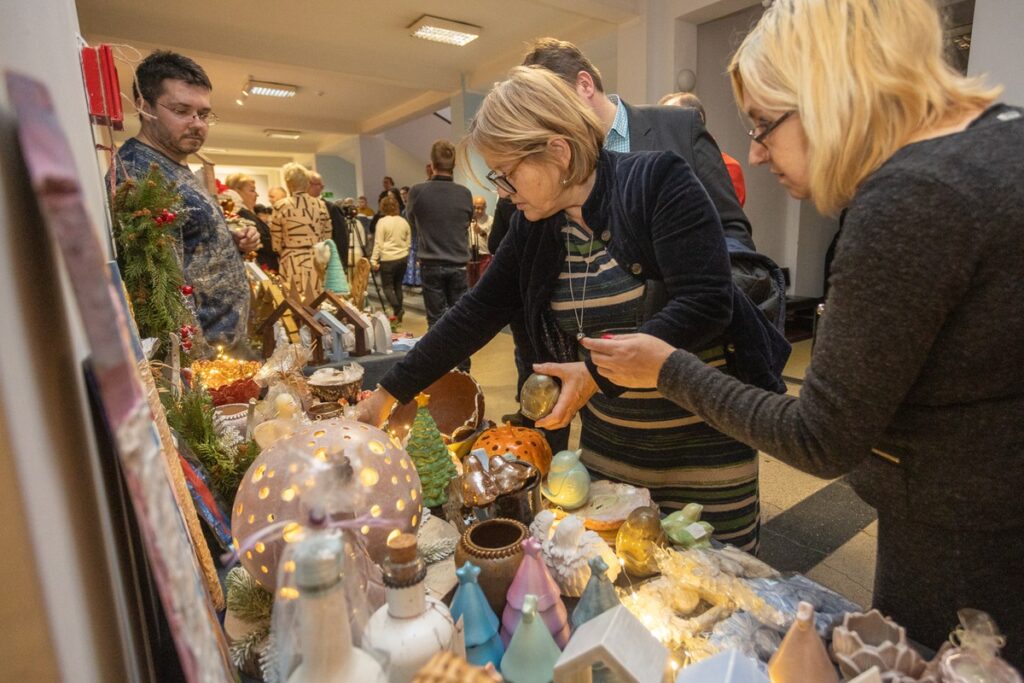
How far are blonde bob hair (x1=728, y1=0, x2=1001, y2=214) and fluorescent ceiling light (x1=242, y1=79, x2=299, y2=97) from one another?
9548mm

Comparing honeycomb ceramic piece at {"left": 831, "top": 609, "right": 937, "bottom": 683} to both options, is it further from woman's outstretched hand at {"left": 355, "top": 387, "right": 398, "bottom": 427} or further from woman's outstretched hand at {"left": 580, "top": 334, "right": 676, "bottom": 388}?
woman's outstretched hand at {"left": 355, "top": 387, "right": 398, "bottom": 427}

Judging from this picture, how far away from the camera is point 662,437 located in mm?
1353

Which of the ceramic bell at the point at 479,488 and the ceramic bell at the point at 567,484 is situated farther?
the ceramic bell at the point at 567,484

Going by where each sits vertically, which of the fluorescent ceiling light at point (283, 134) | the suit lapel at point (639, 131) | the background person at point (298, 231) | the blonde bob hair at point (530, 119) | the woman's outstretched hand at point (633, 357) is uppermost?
the fluorescent ceiling light at point (283, 134)

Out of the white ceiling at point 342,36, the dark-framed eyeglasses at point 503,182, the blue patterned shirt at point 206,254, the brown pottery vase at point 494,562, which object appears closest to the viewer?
the brown pottery vase at point 494,562

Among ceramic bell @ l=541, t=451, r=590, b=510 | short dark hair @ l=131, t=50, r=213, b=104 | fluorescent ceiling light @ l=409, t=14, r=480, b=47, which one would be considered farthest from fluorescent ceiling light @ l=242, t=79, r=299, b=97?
ceramic bell @ l=541, t=451, r=590, b=510

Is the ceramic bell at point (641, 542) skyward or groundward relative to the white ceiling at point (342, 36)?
groundward

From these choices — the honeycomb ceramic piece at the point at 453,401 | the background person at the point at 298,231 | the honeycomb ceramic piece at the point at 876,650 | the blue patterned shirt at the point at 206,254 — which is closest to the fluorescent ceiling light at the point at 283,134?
the background person at the point at 298,231

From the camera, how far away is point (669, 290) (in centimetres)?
123

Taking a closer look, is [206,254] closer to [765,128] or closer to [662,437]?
[662,437]

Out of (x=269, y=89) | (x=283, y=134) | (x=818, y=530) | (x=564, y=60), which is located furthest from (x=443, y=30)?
(x=283, y=134)

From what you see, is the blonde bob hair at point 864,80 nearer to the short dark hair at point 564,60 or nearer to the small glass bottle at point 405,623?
the small glass bottle at point 405,623

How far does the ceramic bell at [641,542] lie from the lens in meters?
0.96

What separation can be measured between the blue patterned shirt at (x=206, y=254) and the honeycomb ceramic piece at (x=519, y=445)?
47.0 inches
